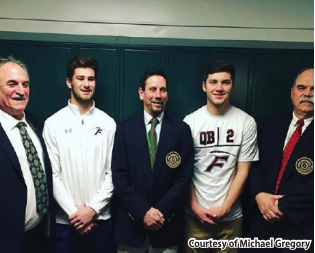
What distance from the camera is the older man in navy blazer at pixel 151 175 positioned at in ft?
5.33

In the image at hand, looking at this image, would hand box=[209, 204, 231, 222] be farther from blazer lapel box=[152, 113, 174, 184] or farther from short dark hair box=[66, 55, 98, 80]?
short dark hair box=[66, 55, 98, 80]

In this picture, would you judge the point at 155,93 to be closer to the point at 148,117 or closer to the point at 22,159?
the point at 148,117

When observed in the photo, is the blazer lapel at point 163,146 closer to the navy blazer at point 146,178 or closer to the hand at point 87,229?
the navy blazer at point 146,178

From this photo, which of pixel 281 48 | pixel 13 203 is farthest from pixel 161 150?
pixel 281 48

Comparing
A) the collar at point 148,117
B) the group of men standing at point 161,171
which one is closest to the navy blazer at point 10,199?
the group of men standing at point 161,171

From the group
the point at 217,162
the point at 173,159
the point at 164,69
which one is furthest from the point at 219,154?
the point at 164,69

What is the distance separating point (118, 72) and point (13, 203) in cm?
102

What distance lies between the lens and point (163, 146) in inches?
65.0

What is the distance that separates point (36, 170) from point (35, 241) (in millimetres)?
409

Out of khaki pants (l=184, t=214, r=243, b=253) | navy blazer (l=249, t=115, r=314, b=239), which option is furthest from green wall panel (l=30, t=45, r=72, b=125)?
navy blazer (l=249, t=115, r=314, b=239)

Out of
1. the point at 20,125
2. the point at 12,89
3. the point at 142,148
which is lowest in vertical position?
the point at 142,148

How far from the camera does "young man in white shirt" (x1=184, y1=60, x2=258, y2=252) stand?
5.63 ft

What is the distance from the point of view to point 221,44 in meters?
1.98

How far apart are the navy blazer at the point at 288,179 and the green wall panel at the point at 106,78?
0.99m
